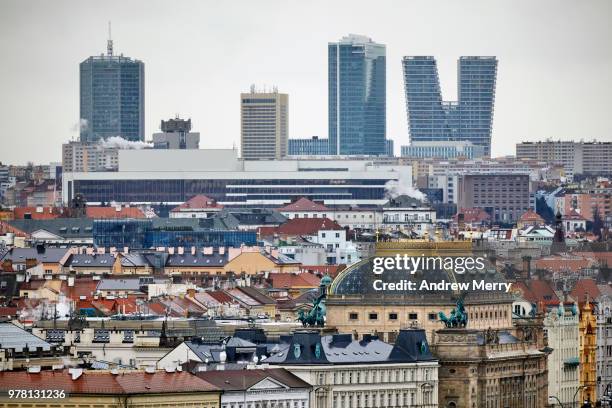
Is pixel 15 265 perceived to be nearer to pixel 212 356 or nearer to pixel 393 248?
pixel 393 248

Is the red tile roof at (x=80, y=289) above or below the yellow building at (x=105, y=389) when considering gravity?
below

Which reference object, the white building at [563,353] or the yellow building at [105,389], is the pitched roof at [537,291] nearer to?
the white building at [563,353]

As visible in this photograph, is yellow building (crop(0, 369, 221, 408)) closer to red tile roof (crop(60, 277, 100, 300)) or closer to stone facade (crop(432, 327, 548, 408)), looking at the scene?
stone facade (crop(432, 327, 548, 408))

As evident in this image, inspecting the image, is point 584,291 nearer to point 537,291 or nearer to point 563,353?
point 537,291

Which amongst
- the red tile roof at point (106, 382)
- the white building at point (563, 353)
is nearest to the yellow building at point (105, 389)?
the red tile roof at point (106, 382)

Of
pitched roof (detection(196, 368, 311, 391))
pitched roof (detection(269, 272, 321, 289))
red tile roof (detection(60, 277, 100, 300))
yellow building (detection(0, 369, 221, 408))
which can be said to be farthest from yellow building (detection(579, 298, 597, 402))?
yellow building (detection(0, 369, 221, 408))

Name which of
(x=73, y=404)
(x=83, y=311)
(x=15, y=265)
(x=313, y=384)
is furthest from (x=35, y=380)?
(x=15, y=265)

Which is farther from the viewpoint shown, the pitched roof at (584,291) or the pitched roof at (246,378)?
the pitched roof at (584,291)
